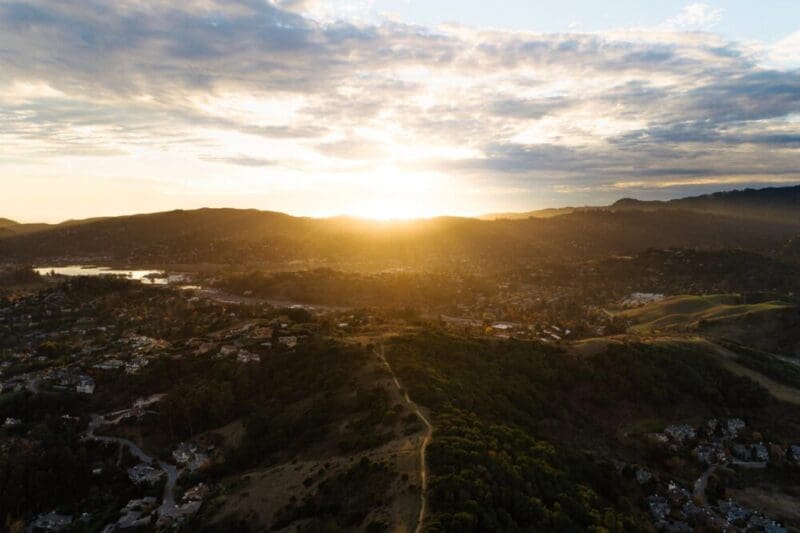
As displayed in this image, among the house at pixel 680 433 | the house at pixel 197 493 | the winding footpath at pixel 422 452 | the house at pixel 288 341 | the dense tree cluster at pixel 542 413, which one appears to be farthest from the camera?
the house at pixel 288 341

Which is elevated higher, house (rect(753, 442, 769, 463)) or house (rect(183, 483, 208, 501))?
house (rect(183, 483, 208, 501))

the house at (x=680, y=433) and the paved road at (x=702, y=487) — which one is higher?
the house at (x=680, y=433)

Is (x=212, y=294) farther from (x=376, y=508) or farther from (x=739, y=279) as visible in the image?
(x=739, y=279)

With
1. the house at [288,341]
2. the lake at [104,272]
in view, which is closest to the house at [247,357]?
the house at [288,341]

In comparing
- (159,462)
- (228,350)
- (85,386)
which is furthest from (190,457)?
(85,386)

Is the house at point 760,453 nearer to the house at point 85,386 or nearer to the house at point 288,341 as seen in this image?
the house at point 288,341

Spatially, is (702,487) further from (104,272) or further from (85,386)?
(104,272)

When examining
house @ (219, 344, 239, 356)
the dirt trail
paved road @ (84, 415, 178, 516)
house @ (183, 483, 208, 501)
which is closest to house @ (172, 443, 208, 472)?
paved road @ (84, 415, 178, 516)

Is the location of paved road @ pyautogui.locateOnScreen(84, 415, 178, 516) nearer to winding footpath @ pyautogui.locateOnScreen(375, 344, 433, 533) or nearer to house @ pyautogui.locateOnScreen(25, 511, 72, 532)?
house @ pyautogui.locateOnScreen(25, 511, 72, 532)
